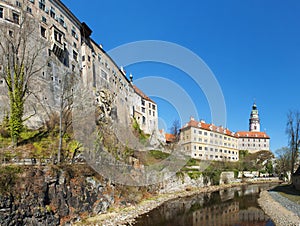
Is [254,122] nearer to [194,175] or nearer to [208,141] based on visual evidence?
[208,141]

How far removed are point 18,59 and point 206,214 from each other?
69.8 ft

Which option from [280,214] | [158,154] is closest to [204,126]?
[158,154]

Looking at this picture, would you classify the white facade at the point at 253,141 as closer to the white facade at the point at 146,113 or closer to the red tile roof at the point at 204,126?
the red tile roof at the point at 204,126

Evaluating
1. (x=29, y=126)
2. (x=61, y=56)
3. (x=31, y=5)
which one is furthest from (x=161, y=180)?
(x=31, y=5)

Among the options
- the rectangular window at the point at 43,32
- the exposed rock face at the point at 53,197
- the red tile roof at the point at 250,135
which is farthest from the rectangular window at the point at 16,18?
the red tile roof at the point at 250,135

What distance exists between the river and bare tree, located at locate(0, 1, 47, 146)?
1142 centimetres

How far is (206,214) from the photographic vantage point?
19.0 m

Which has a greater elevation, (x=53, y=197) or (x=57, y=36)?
(x=57, y=36)

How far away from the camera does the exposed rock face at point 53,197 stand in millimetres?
11266

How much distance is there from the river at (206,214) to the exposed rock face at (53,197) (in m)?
3.48

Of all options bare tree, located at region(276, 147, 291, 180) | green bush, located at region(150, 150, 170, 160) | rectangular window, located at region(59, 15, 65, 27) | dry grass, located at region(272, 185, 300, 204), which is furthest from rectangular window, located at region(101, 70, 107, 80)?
bare tree, located at region(276, 147, 291, 180)

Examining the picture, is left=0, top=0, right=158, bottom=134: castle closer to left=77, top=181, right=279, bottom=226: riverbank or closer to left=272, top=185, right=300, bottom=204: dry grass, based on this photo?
left=77, top=181, right=279, bottom=226: riverbank

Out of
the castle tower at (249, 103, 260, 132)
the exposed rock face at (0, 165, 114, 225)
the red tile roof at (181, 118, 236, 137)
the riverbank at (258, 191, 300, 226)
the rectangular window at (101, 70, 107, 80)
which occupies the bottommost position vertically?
the riverbank at (258, 191, 300, 226)

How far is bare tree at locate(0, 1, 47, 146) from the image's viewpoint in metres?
16.0
